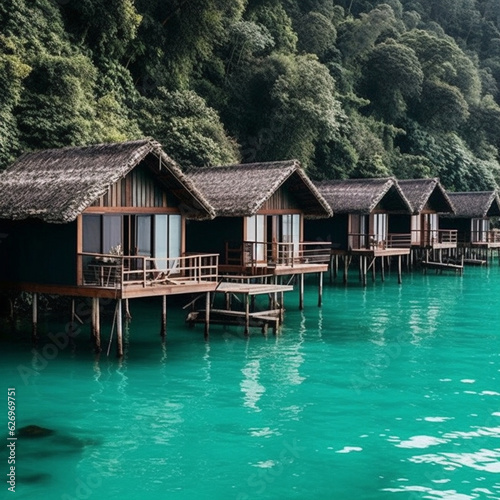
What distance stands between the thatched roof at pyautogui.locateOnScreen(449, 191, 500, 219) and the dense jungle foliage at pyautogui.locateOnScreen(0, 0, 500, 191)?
6324mm

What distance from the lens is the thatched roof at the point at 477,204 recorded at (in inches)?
1876

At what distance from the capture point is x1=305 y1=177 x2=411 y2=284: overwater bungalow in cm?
3581

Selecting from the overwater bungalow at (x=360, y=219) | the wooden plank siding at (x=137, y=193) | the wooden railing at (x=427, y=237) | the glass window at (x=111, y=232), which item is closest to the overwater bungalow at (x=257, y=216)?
the wooden plank siding at (x=137, y=193)

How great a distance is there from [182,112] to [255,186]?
13944mm

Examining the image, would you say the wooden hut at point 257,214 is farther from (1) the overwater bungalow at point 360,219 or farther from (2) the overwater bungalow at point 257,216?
(1) the overwater bungalow at point 360,219

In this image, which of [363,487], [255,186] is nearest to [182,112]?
[255,186]

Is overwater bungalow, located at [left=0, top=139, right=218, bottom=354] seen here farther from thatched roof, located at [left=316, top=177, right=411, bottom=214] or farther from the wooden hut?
thatched roof, located at [left=316, top=177, right=411, bottom=214]

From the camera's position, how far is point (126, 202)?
20156 mm

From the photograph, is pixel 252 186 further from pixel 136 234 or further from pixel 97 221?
pixel 97 221

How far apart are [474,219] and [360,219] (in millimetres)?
15090

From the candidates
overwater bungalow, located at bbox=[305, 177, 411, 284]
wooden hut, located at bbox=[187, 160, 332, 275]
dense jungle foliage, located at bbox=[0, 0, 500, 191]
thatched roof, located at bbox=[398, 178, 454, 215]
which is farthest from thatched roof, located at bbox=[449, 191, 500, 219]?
wooden hut, located at bbox=[187, 160, 332, 275]

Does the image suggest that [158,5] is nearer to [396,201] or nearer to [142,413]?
[396,201]

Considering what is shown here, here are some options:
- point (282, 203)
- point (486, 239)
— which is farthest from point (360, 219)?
point (486, 239)

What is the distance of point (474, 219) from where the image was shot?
49.8 metres
